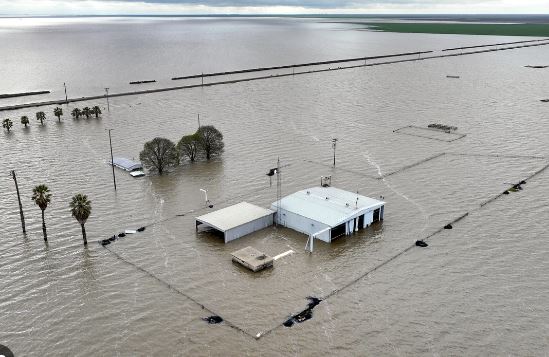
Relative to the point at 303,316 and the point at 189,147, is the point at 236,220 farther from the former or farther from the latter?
the point at 189,147

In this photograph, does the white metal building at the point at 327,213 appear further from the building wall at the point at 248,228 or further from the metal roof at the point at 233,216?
the metal roof at the point at 233,216

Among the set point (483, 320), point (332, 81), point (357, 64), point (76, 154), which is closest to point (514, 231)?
point (483, 320)

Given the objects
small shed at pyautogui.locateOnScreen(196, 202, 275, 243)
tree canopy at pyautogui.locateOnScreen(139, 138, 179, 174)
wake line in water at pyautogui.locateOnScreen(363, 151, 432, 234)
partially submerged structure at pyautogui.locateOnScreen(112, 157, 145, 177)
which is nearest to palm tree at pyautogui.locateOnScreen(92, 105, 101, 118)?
partially submerged structure at pyautogui.locateOnScreen(112, 157, 145, 177)

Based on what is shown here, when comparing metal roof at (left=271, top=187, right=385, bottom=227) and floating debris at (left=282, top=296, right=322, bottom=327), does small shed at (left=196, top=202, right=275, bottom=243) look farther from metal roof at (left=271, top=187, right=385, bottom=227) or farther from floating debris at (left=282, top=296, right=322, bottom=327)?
floating debris at (left=282, top=296, right=322, bottom=327)

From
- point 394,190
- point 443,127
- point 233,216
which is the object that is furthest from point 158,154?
point 443,127

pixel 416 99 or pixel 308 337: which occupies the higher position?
pixel 416 99

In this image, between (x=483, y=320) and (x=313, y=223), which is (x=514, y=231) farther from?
(x=313, y=223)
